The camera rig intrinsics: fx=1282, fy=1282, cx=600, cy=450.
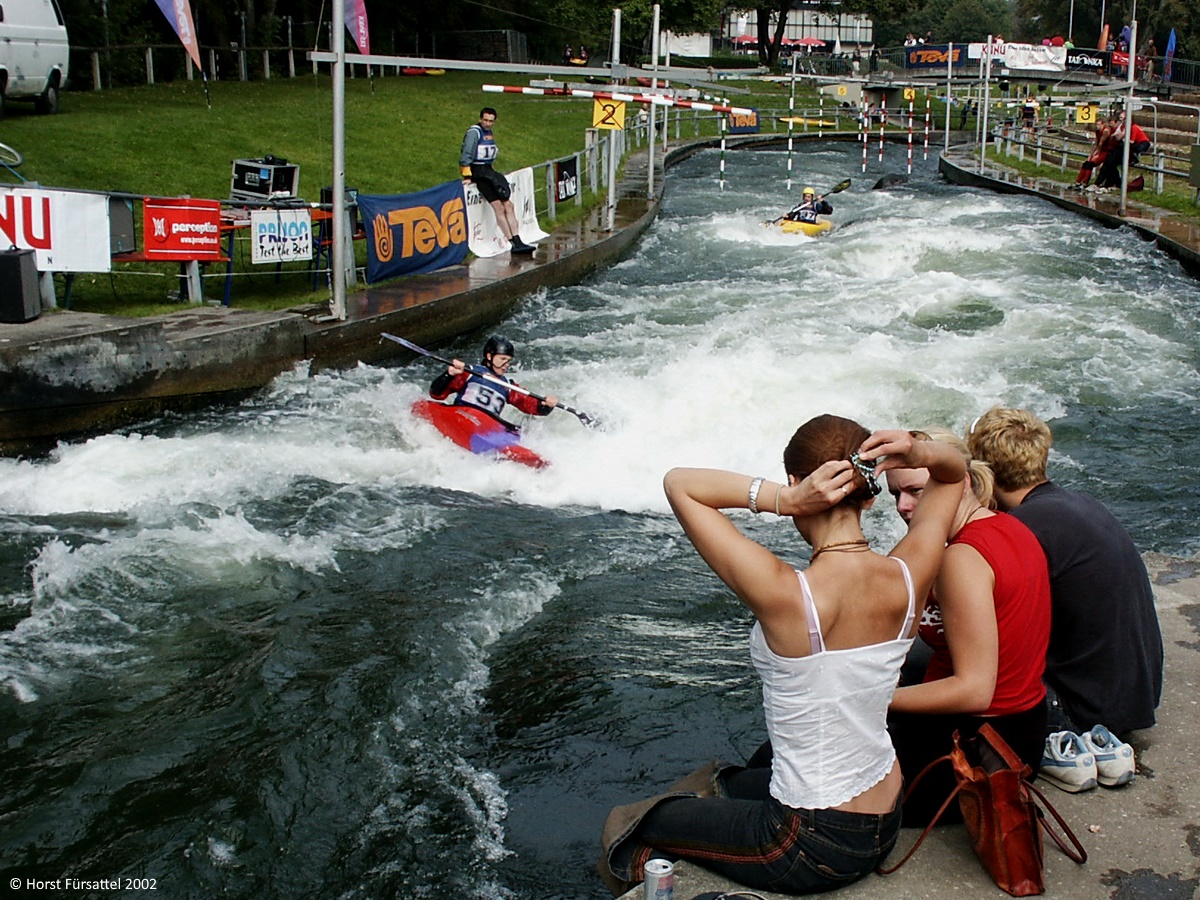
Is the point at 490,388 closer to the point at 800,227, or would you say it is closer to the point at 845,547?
the point at 845,547

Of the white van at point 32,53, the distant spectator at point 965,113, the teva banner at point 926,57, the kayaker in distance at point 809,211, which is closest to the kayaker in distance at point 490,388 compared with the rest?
the kayaker in distance at point 809,211

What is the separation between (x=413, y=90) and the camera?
3897 centimetres

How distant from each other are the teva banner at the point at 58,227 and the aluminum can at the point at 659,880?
9.86m

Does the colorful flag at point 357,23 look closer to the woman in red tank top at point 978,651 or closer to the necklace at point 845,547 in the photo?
the woman in red tank top at point 978,651

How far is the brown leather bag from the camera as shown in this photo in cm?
367

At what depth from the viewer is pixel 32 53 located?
22.4 meters

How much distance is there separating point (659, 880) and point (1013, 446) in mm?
1986

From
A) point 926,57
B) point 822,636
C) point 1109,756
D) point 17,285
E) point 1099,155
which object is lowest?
point 1109,756

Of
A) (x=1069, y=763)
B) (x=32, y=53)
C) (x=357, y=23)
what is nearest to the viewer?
(x=1069, y=763)

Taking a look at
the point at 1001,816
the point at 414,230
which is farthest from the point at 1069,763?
the point at 414,230

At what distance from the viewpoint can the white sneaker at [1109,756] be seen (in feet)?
14.1

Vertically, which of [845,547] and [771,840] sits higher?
[845,547]

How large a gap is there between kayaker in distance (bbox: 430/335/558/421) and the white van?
582 inches

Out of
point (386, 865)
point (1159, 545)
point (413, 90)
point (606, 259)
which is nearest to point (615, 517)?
point (1159, 545)
